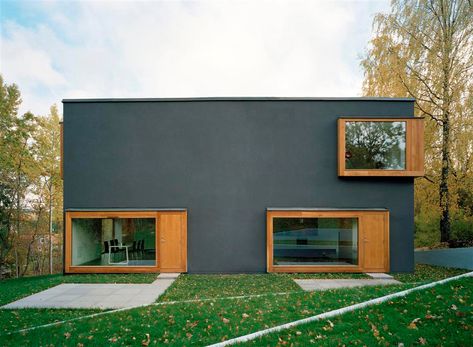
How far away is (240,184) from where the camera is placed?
10.8 meters

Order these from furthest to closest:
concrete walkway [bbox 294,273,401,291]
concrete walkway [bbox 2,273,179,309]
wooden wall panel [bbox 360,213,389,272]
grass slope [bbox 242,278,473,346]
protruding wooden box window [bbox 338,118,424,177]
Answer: wooden wall panel [bbox 360,213,389,272], protruding wooden box window [bbox 338,118,424,177], concrete walkway [bbox 294,273,401,291], concrete walkway [bbox 2,273,179,309], grass slope [bbox 242,278,473,346]

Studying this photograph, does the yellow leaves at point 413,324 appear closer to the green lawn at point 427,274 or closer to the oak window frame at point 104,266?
the green lawn at point 427,274

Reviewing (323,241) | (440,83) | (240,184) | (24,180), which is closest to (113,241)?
A: (240,184)

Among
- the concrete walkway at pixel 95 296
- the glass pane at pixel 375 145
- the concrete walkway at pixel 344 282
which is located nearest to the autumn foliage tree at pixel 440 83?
the glass pane at pixel 375 145

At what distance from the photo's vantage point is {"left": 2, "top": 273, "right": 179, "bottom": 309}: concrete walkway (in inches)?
273

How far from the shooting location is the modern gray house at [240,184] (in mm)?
10523

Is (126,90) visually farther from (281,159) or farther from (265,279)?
(265,279)

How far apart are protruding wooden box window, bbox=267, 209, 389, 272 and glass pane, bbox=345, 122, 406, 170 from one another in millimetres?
1520

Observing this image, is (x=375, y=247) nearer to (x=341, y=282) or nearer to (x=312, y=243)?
(x=312, y=243)

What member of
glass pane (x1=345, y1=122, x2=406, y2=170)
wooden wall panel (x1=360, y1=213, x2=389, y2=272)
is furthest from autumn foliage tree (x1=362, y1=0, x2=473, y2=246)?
wooden wall panel (x1=360, y1=213, x2=389, y2=272)

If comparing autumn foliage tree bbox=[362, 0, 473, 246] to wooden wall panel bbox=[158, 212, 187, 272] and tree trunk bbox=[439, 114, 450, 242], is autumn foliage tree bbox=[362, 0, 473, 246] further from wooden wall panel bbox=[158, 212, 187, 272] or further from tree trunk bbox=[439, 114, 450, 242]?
wooden wall panel bbox=[158, 212, 187, 272]

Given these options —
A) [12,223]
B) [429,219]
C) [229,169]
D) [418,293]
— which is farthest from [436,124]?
[12,223]

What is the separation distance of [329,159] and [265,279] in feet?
14.5

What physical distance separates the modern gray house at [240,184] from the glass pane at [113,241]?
0.03 metres
